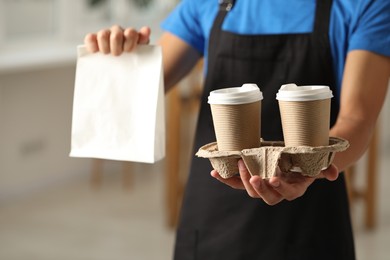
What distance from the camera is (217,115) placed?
1.19 m

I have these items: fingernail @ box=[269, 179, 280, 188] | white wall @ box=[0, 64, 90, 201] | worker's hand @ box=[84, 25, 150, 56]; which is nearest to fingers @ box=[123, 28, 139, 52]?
worker's hand @ box=[84, 25, 150, 56]

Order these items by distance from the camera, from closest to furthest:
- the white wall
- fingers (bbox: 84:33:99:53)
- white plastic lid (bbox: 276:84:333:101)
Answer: white plastic lid (bbox: 276:84:333:101), fingers (bbox: 84:33:99:53), the white wall

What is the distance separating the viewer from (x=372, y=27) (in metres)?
1.48

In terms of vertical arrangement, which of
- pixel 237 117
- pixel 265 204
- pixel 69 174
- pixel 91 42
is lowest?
pixel 69 174

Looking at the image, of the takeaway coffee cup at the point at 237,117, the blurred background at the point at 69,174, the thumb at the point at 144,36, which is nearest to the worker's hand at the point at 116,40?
the thumb at the point at 144,36

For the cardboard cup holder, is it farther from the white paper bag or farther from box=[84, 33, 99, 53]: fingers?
box=[84, 33, 99, 53]: fingers

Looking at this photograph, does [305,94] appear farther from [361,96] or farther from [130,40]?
[130,40]

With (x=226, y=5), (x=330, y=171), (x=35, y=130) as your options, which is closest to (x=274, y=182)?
(x=330, y=171)

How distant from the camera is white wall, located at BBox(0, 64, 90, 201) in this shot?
14.7 ft

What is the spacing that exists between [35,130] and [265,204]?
3318 millimetres

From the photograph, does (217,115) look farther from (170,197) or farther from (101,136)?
(170,197)

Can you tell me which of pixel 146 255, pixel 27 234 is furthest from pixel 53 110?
pixel 146 255

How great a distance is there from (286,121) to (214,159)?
13 cm

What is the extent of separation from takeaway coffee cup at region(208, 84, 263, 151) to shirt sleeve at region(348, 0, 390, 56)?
0.37 metres
